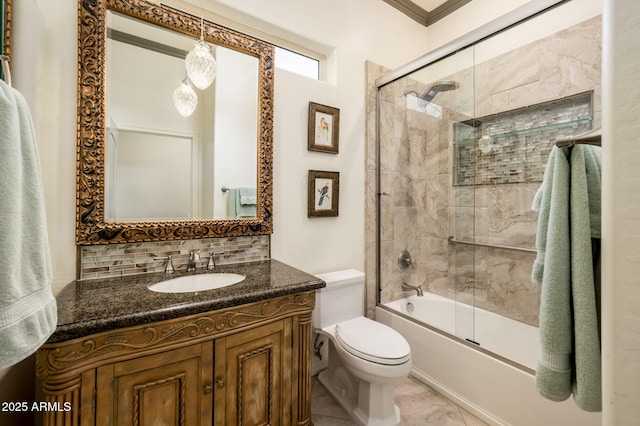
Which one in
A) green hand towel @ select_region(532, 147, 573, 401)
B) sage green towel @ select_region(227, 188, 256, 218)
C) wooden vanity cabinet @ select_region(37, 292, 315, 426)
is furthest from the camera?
sage green towel @ select_region(227, 188, 256, 218)

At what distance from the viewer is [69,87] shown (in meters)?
1.29

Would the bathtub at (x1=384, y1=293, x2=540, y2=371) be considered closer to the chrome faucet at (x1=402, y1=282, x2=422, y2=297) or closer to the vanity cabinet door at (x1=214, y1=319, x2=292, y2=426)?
the chrome faucet at (x1=402, y1=282, x2=422, y2=297)

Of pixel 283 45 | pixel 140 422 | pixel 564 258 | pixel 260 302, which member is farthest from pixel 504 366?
pixel 283 45

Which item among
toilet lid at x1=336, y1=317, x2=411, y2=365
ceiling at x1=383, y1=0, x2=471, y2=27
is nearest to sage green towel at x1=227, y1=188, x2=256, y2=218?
toilet lid at x1=336, y1=317, x2=411, y2=365

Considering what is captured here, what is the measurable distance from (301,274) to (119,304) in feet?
2.59

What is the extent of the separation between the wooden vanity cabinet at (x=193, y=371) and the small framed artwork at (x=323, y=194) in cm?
75

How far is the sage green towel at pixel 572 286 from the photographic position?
66 cm

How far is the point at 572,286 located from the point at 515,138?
1.74 meters

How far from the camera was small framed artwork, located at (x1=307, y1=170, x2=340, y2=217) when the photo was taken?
199 centimetres

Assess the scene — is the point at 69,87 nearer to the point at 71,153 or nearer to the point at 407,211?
the point at 71,153

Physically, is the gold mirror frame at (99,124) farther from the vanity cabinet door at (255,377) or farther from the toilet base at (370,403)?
the toilet base at (370,403)

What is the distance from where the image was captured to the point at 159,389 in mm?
1032

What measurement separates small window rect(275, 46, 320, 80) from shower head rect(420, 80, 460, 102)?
87cm

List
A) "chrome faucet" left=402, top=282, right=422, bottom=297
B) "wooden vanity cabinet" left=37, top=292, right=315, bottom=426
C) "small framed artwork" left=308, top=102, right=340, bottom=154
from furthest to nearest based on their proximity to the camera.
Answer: "chrome faucet" left=402, top=282, right=422, bottom=297 → "small framed artwork" left=308, top=102, right=340, bottom=154 → "wooden vanity cabinet" left=37, top=292, right=315, bottom=426
